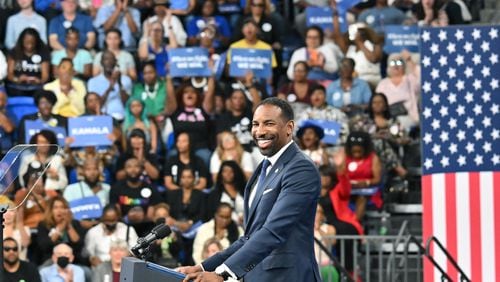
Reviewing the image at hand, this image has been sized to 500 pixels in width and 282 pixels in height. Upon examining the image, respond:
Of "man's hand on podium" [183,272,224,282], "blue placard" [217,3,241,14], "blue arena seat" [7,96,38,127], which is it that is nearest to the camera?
"man's hand on podium" [183,272,224,282]

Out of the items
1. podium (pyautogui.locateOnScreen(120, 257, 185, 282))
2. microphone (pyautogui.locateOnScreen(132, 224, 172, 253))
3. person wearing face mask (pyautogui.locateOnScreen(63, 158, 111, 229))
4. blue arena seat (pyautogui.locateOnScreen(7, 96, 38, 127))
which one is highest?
blue arena seat (pyautogui.locateOnScreen(7, 96, 38, 127))

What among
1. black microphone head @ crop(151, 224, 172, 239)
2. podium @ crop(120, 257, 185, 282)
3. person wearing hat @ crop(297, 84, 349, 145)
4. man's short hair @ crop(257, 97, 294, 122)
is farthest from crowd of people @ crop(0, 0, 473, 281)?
podium @ crop(120, 257, 185, 282)

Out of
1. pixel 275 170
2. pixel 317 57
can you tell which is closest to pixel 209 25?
pixel 317 57

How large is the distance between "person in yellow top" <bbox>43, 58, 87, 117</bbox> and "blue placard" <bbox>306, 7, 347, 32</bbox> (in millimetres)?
2763

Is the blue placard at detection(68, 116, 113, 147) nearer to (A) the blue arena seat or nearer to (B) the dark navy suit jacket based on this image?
(A) the blue arena seat

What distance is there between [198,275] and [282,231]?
0.54 metres

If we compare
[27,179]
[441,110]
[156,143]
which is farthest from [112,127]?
[27,179]

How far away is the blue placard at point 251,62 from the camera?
17.2 m

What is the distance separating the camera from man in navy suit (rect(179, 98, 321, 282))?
23.4 feet

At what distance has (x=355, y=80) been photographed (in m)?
→ 16.9

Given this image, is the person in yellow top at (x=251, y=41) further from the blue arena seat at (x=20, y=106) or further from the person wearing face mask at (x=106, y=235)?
the person wearing face mask at (x=106, y=235)

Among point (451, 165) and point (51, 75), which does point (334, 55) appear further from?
point (451, 165)

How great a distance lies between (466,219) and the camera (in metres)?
12.8

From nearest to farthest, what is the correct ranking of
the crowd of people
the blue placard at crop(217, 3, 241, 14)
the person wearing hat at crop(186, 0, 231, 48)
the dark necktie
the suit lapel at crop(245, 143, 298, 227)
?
the suit lapel at crop(245, 143, 298, 227)
the dark necktie
the crowd of people
the person wearing hat at crop(186, 0, 231, 48)
the blue placard at crop(217, 3, 241, 14)
